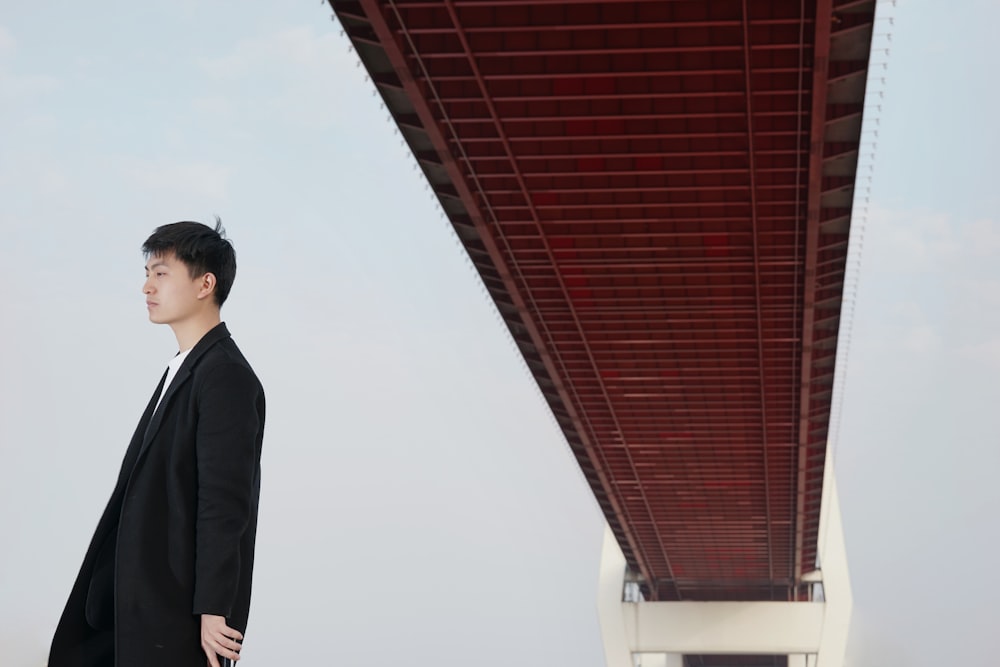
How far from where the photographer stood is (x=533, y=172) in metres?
17.7

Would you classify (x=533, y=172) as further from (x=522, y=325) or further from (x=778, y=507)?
(x=778, y=507)

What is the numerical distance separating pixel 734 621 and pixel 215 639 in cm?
4239

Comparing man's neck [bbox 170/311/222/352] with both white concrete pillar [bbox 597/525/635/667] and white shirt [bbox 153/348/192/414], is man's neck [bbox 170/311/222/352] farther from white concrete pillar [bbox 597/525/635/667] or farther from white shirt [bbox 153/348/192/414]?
white concrete pillar [bbox 597/525/635/667]

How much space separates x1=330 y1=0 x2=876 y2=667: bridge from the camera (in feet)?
46.3

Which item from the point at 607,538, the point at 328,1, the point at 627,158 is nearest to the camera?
the point at 328,1

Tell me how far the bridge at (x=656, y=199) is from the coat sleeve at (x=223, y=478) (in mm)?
9481

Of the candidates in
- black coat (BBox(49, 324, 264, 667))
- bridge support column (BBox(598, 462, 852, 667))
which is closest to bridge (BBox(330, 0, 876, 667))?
bridge support column (BBox(598, 462, 852, 667))

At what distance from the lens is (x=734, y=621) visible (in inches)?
1754

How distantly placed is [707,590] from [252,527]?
4618 cm

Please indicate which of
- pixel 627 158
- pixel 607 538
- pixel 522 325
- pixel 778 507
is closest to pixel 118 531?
pixel 627 158

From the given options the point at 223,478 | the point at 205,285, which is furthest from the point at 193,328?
the point at 223,478

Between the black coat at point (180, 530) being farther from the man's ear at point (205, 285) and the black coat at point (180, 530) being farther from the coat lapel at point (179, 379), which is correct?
the man's ear at point (205, 285)

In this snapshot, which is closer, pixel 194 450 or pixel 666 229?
→ pixel 194 450

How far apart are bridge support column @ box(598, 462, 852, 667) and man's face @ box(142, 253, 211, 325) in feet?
130
